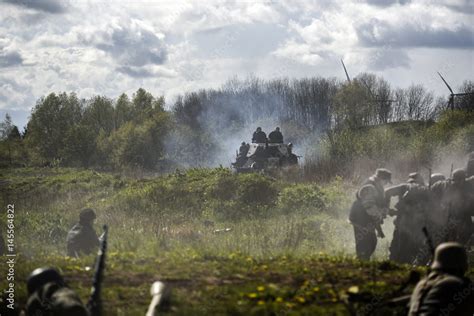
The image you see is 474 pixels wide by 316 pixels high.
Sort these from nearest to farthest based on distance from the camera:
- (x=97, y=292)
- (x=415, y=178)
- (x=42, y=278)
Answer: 1. (x=42, y=278)
2. (x=97, y=292)
3. (x=415, y=178)

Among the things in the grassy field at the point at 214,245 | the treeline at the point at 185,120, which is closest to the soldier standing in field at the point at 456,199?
the grassy field at the point at 214,245

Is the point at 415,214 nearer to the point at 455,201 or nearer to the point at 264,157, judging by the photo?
the point at 455,201

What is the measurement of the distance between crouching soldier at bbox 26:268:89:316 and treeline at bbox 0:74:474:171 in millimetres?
39872

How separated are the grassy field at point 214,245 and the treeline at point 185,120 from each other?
23070mm

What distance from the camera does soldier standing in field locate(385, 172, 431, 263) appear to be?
44.9 feet

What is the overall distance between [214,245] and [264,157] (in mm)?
21194

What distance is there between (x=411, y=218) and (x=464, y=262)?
6.90 meters

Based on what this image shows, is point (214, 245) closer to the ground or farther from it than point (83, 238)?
closer to the ground

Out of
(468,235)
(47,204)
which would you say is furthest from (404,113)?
(468,235)

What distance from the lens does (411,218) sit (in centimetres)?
1373

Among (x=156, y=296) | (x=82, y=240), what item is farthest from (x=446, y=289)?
(x=82, y=240)

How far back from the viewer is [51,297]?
7.48 m

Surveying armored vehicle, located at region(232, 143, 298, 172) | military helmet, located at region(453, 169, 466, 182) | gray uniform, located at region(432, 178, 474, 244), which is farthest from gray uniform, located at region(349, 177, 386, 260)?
armored vehicle, located at region(232, 143, 298, 172)

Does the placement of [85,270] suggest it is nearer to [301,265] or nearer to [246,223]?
[301,265]
